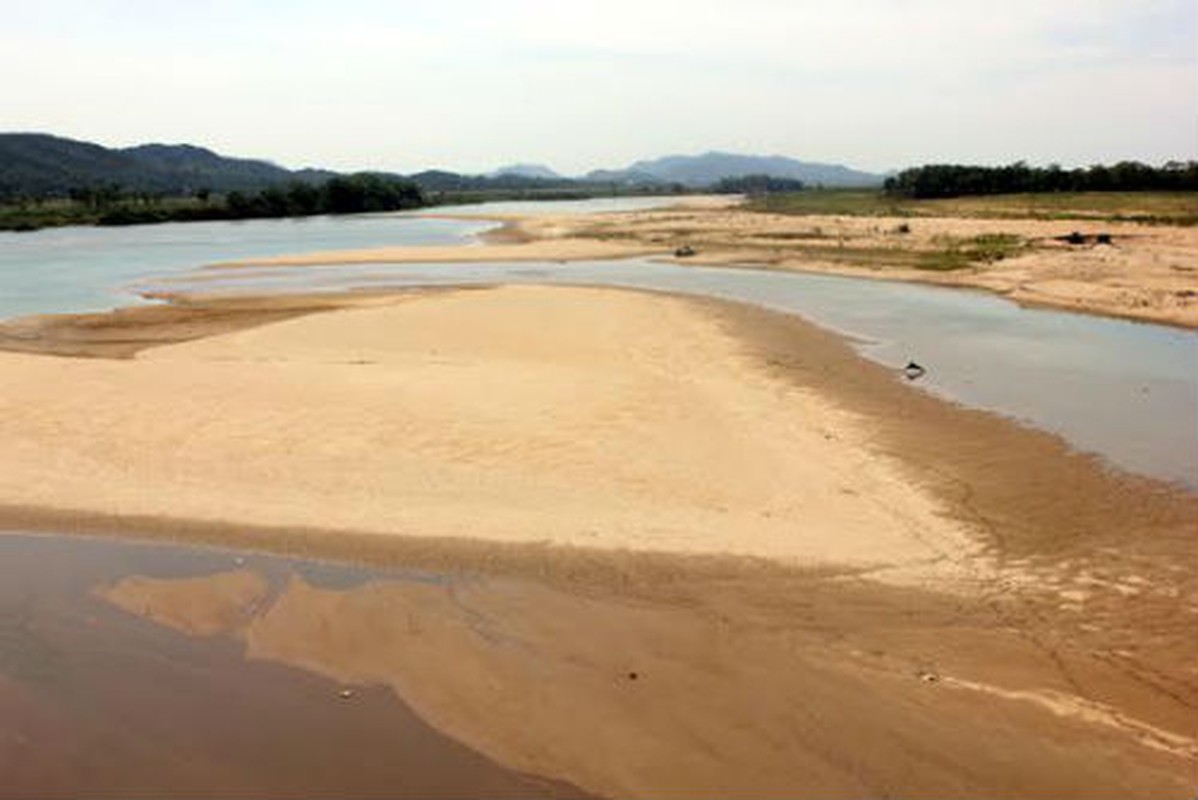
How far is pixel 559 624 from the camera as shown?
9.80m

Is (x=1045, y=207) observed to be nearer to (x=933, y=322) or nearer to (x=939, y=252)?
(x=939, y=252)

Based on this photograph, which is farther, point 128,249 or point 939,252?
point 128,249

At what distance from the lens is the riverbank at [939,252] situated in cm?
3444

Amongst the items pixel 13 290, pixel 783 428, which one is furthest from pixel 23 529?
pixel 13 290

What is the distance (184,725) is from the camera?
8.05 m

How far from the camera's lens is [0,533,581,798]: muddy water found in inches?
286

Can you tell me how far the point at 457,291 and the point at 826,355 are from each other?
17.7m

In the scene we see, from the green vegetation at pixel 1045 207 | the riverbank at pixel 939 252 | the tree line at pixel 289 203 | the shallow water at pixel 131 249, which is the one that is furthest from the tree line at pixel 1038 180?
the tree line at pixel 289 203

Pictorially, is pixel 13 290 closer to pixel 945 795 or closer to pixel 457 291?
pixel 457 291

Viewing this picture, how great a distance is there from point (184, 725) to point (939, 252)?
47.6 m

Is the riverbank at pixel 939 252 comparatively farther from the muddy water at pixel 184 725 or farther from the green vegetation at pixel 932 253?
the muddy water at pixel 184 725

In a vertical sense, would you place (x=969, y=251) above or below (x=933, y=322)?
above

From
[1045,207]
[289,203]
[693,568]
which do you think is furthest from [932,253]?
[289,203]

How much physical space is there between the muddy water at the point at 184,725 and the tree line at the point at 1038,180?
305 ft
